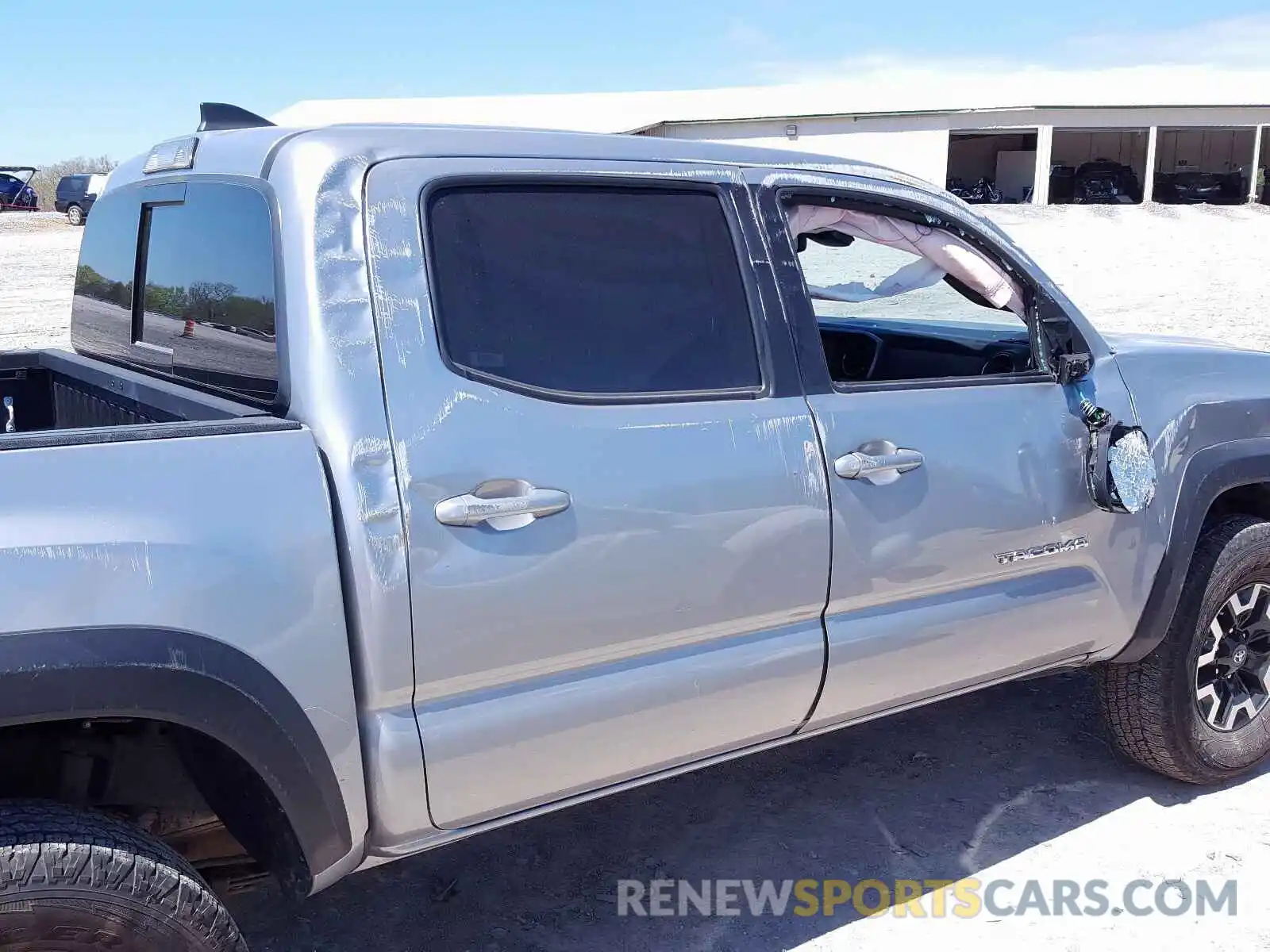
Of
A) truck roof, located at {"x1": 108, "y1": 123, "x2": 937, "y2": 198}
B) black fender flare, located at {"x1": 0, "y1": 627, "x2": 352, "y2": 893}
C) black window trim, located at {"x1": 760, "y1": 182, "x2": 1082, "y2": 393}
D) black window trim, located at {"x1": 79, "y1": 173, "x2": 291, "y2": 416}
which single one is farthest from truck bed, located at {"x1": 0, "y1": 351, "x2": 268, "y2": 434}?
black window trim, located at {"x1": 760, "y1": 182, "x2": 1082, "y2": 393}

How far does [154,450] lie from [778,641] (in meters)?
1.45

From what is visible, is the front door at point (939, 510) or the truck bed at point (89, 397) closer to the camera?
the truck bed at point (89, 397)

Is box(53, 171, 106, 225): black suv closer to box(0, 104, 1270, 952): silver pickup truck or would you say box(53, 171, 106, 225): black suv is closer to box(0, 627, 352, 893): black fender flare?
box(0, 104, 1270, 952): silver pickup truck

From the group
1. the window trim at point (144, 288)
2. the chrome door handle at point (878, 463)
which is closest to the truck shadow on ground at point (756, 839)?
the chrome door handle at point (878, 463)

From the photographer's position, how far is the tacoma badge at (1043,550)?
3180 millimetres

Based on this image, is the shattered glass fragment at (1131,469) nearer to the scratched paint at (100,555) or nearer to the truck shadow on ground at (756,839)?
the truck shadow on ground at (756,839)

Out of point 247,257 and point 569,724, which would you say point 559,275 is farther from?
point 569,724

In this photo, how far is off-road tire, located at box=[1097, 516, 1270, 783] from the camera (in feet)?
12.1

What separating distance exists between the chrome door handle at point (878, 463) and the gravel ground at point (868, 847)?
1.24 m

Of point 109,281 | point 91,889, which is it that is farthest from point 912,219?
point 91,889

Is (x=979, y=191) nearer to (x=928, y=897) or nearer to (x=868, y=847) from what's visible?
(x=868, y=847)

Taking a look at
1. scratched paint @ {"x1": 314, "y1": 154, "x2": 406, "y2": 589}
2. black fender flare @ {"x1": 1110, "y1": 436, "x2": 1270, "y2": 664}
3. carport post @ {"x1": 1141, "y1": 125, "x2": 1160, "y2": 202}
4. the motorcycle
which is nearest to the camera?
scratched paint @ {"x1": 314, "y1": 154, "x2": 406, "y2": 589}

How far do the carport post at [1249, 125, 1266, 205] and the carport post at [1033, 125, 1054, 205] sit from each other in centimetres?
711

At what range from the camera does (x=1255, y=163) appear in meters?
39.5
